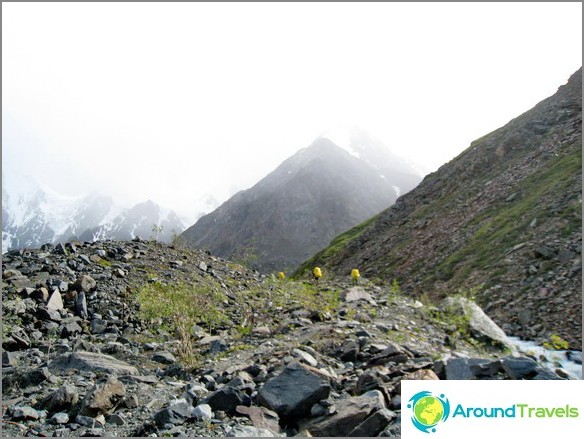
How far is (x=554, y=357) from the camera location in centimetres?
995

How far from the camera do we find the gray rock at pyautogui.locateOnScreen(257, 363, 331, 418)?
5688 millimetres

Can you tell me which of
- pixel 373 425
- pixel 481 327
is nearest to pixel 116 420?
pixel 373 425

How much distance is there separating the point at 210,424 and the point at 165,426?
1.80ft

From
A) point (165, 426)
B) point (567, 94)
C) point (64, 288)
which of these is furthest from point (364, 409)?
point (567, 94)

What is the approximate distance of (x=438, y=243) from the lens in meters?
31.5

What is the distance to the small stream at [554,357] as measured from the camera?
9.28 m

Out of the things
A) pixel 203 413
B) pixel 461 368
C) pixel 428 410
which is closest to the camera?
pixel 428 410

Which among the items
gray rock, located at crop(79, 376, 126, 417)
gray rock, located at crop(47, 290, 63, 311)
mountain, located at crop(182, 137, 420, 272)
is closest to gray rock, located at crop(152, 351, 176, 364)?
gray rock, located at crop(79, 376, 126, 417)

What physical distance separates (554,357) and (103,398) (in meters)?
9.56

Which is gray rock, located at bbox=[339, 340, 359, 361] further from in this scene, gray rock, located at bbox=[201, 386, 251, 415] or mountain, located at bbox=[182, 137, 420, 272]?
mountain, located at bbox=[182, 137, 420, 272]

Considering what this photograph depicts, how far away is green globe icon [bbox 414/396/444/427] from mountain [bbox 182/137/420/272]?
11836 cm

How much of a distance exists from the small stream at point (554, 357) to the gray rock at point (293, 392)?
17.8ft

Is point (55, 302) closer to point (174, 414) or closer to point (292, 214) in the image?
point (174, 414)

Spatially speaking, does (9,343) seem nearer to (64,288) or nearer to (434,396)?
(64,288)
